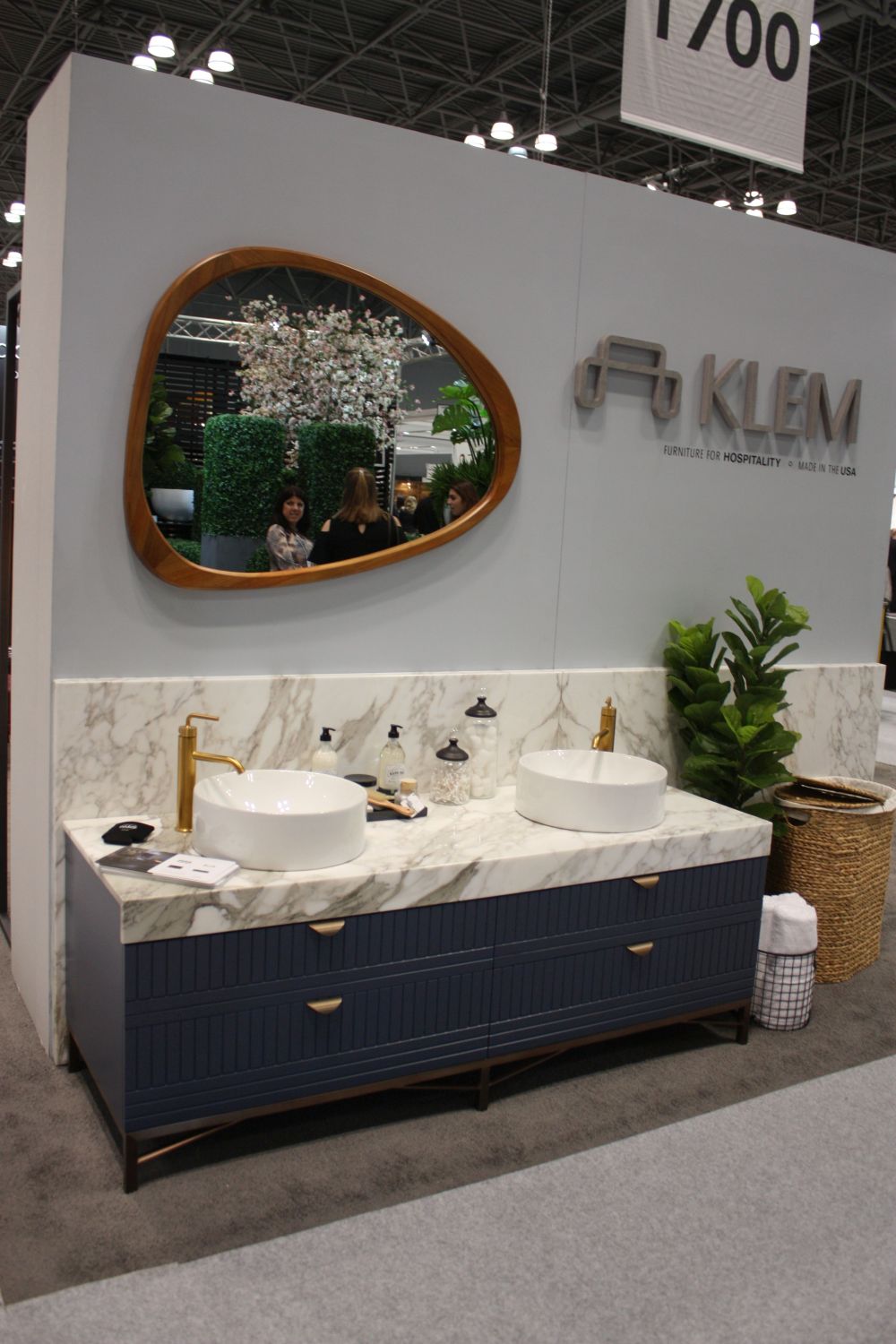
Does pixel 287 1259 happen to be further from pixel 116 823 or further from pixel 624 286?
pixel 624 286

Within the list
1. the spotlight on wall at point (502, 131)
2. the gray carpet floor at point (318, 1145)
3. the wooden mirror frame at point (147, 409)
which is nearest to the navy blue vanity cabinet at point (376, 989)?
the gray carpet floor at point (318, 1145)

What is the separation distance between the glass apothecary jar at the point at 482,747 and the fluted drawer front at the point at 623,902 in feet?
1.57

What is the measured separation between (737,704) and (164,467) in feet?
5.92

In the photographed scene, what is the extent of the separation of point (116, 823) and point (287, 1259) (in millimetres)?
1037

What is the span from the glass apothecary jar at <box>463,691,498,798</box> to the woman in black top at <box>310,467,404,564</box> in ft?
1.73

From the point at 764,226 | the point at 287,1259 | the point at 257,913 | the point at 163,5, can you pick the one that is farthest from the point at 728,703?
the point at 163,5

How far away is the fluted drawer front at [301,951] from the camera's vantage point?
2174 millimetres

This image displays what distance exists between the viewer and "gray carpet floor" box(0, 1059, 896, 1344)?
1862 millimetres

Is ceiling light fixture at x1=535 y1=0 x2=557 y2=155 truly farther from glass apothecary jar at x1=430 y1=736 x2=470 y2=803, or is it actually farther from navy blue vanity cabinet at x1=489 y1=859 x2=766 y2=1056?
navy blue vanity cabinet at x1=489 y1=859 x2=766 y2=1056

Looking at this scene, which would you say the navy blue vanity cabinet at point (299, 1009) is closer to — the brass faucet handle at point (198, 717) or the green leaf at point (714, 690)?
the brass faucet handle at point (198, 717)

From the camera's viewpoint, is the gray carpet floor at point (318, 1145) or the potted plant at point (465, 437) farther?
the potted plant at point (465, 437)

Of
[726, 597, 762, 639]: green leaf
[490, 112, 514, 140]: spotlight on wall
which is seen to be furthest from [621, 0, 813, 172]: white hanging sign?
[490, 112, 514, 140]: spotlight on wall

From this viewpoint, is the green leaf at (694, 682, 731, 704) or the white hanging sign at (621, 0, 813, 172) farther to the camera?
the green leaf at (694, 682, 731, 704)

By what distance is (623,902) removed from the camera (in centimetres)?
271
